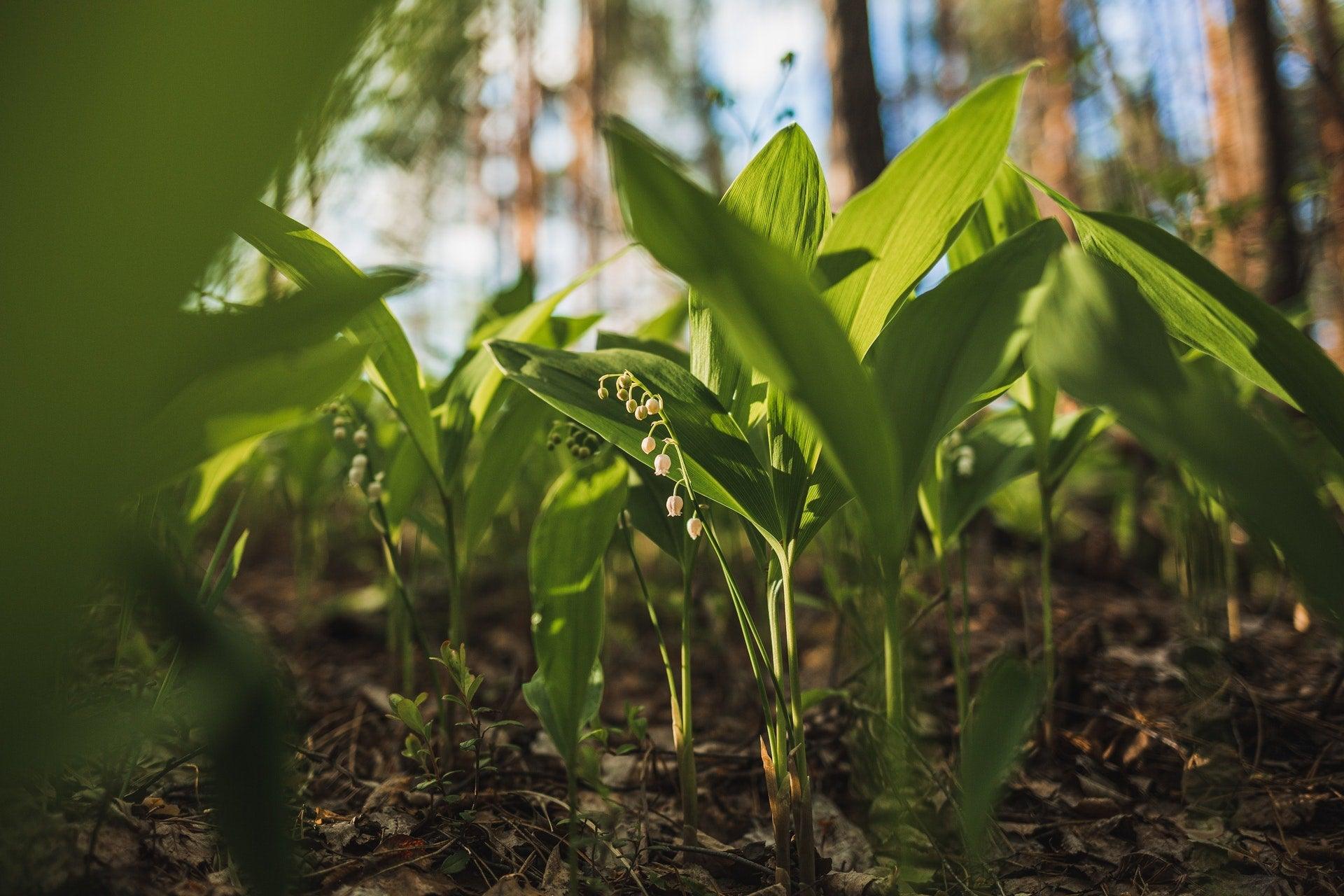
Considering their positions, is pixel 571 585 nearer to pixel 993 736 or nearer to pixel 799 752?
pixel 799 752

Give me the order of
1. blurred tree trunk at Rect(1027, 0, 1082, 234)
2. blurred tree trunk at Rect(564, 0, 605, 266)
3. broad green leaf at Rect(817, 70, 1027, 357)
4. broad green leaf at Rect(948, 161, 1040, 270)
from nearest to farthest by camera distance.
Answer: broad green leaf at Rect(817, 70, 1027, 357) → broad green leaf at Rect(948, 161, 1040, 270) → blurred tree trunk at Rect(1027, 0, 1082, 234) → blurred tree trunk at Rect(564, 0, 605, 266)

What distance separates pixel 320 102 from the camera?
519 mm

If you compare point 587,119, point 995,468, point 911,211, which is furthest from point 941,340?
point 587,119

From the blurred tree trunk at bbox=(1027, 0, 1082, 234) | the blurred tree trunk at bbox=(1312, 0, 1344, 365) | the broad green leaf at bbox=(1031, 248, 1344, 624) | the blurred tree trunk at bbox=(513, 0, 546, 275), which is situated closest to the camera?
the broad green leaf at bbox=(1031, 248, 1344, 624)

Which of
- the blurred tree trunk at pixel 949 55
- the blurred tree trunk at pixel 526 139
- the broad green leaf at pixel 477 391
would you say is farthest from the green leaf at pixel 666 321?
the blurred tree trunk at pixel 949 55

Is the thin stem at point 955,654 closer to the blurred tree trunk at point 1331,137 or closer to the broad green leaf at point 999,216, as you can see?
the broad green leaf at point 999,216

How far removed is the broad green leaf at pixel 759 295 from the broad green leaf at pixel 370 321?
0.31 meters

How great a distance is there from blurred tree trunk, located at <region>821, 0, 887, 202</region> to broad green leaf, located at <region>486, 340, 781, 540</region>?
1.33 metres

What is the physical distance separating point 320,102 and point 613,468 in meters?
0.42

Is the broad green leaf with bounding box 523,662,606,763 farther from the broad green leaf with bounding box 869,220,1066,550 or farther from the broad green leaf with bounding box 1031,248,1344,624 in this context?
the broad green leaf with bounding box 1031,248,1344,624

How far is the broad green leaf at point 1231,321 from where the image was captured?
73 centimetres

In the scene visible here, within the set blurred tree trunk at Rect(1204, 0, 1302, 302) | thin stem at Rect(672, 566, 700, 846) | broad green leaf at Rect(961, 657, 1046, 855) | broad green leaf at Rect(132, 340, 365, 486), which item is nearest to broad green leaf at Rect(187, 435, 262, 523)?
broad green leaf at Rect(132, 340, 365, 486)

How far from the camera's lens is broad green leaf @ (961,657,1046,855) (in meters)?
0.69

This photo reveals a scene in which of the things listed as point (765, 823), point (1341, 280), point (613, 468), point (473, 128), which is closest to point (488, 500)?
point (613, 468)
